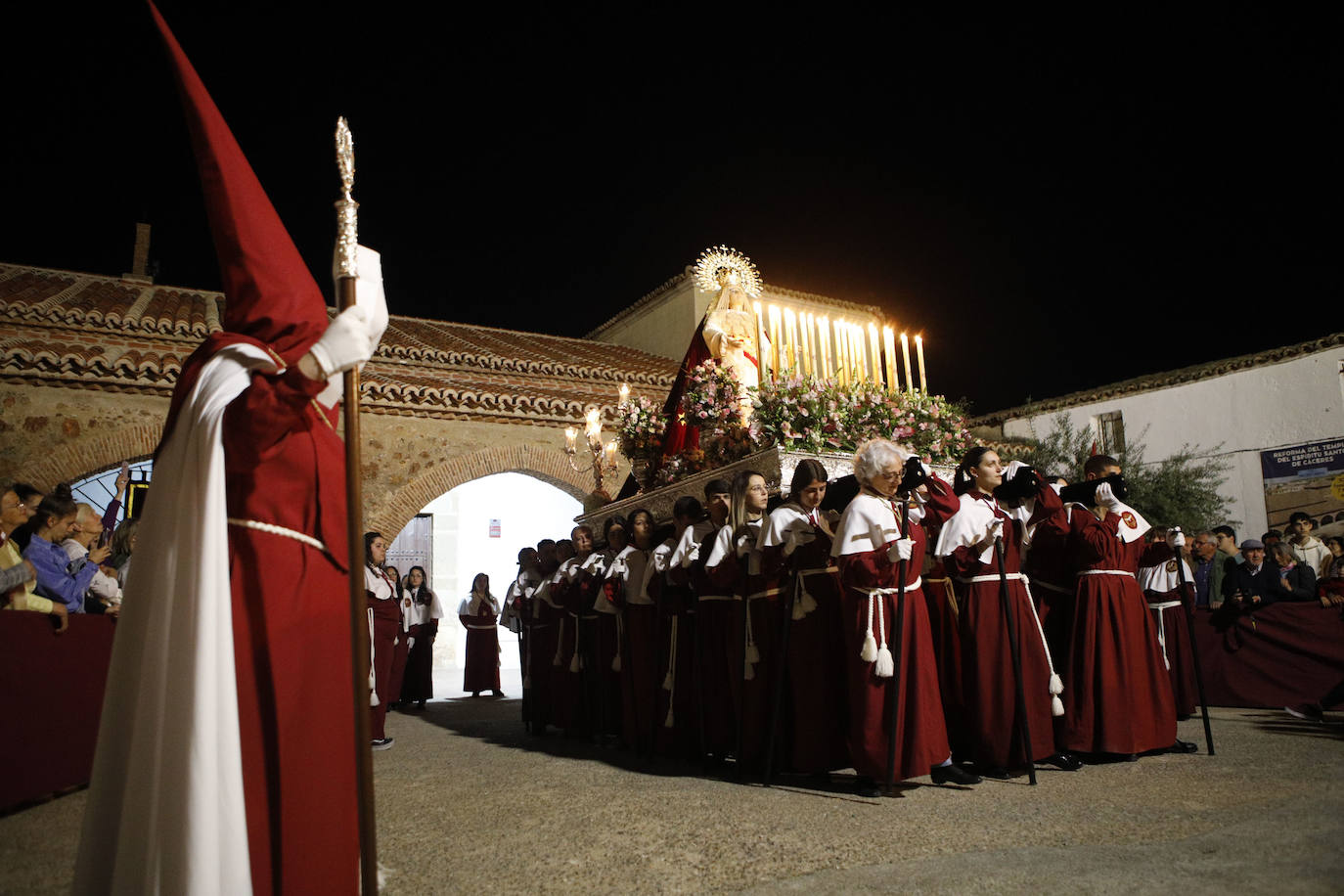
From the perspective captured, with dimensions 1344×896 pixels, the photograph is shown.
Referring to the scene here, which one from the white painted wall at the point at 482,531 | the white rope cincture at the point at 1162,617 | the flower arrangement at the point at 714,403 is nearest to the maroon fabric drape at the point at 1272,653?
the white rope cincture at the point at 1162,617

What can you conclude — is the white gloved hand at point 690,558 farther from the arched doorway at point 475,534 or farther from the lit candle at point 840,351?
the arched doorway at point 475,534

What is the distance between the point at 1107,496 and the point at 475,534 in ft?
47.2

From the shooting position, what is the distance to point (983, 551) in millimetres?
4988

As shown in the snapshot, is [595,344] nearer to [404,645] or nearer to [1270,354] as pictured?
[404,645]

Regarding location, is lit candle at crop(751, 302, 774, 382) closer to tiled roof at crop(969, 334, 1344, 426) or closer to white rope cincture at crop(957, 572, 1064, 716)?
white rope cincture at crop(957, 572, 1064, 716)

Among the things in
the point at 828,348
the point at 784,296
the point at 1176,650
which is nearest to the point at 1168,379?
the point at 784,296

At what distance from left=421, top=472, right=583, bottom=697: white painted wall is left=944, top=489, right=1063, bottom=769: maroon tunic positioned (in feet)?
42.4

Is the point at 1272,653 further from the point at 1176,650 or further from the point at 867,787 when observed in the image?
the point at 867,787

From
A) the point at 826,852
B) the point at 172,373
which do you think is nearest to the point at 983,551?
the point at 826,852

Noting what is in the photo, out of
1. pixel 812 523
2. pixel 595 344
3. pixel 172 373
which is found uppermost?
pixel 595 344

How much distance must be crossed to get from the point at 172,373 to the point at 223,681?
39.7ft

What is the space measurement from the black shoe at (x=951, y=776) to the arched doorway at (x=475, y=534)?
42.7 ft

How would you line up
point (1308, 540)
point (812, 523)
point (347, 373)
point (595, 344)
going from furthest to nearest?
point (595, 344)
point (1308, 540)
point (812, 523)
point (347, 373)

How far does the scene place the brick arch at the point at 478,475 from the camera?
1359 cm
